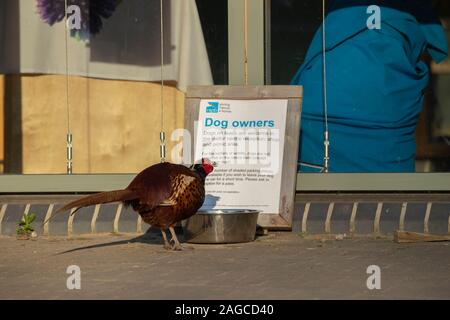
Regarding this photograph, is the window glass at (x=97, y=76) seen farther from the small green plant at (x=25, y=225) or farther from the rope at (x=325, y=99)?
the rope at (x=325, y=99)

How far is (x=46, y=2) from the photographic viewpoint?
12.6 m

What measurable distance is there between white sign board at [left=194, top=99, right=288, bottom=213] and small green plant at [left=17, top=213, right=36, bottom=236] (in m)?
1.82

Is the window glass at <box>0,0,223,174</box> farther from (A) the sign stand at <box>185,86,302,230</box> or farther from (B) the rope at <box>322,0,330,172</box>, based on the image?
(B) the rope at <box>322,0,330,172</box>

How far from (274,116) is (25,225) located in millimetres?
2769

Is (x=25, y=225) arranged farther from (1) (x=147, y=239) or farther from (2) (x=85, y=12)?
(2) (x=85, y=12)

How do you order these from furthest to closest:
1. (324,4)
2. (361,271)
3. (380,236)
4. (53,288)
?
(324,4), (380,236), (361,271), (53,288)

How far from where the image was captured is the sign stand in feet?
37.6

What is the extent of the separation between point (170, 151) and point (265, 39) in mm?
1565

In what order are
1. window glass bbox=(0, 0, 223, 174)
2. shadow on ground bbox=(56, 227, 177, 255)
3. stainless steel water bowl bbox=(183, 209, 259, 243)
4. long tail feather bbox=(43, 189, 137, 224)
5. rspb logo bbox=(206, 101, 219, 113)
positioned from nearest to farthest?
long tail feather bbox=(43, 189, 137, 224), stainless steel water bowl bbox=(183, 209, 259, 243), shadow on ground bbox=(56, 227, 177, 255), rspb logo bbox=(206, 101, 219, 113), window glass bbox=(0, 0, 223, 174)

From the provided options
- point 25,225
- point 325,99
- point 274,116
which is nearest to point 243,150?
point 274,116

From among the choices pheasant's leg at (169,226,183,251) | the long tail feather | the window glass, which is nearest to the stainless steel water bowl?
pheasant's leg at (169,226,183,251)

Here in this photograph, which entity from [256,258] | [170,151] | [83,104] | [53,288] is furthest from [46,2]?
[53,288]

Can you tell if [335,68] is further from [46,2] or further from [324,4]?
[46,2]

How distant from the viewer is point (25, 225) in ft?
39.0
